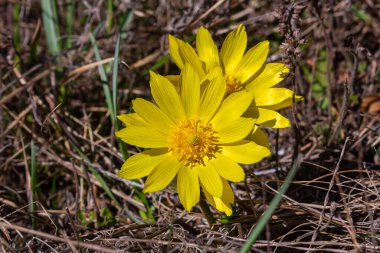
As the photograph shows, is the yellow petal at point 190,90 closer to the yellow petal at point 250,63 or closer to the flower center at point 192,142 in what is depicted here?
the flower center at point 192,142

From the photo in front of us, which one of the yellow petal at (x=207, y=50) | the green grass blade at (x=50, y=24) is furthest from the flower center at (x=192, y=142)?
the green grass blade at (x=50, y=24)

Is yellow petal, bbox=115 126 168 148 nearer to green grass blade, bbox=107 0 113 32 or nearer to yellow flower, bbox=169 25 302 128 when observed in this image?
yellow flower, bbox=169 25 302 128

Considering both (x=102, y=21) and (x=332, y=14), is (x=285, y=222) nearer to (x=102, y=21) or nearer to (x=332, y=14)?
(x=332, y=14)

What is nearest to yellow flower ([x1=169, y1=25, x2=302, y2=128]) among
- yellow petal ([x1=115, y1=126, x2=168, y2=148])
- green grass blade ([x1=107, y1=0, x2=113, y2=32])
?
yellow petal ([x1=115, y1=126, x2=168, y2=148])

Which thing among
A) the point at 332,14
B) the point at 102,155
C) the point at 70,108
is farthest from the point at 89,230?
the point at 332,14

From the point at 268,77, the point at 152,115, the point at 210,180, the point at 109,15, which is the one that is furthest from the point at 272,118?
the point at 109,15

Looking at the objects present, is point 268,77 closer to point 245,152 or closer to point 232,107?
point 232,107
